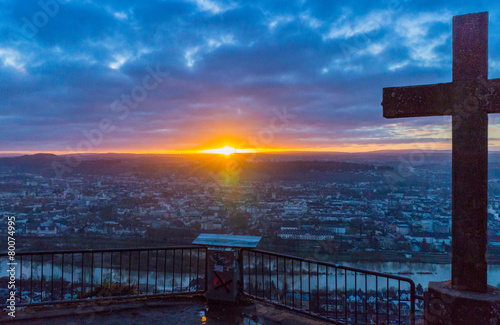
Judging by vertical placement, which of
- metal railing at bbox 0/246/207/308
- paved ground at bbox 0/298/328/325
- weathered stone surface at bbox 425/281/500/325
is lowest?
metal railing at bbox 0/246/207/308

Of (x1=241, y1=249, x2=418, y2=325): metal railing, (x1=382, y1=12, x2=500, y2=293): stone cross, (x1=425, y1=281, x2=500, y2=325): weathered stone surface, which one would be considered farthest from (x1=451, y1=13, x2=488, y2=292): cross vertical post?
(x1=241, y1=249, x2=418, y2=325): metal railing

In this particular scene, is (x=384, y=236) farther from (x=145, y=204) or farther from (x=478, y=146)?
(x=145, y=204)

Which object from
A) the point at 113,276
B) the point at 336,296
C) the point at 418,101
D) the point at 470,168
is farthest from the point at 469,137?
the point at 113,276

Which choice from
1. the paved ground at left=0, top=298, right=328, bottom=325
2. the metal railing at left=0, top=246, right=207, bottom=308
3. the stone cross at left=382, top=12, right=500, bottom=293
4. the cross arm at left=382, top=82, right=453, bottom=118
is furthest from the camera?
the metal railing at left=0, top=246, right=207, bottom=308

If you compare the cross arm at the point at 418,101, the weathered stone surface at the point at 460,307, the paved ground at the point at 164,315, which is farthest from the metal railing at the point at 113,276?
the cross arm at the point at 418,101

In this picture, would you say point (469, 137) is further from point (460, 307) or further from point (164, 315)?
point (164, 315)

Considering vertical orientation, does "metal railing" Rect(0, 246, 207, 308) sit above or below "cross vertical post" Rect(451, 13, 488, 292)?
below

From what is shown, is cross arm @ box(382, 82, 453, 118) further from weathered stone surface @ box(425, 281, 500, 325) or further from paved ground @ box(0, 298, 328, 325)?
paved ground @ box(0, 298, 328, 325)
